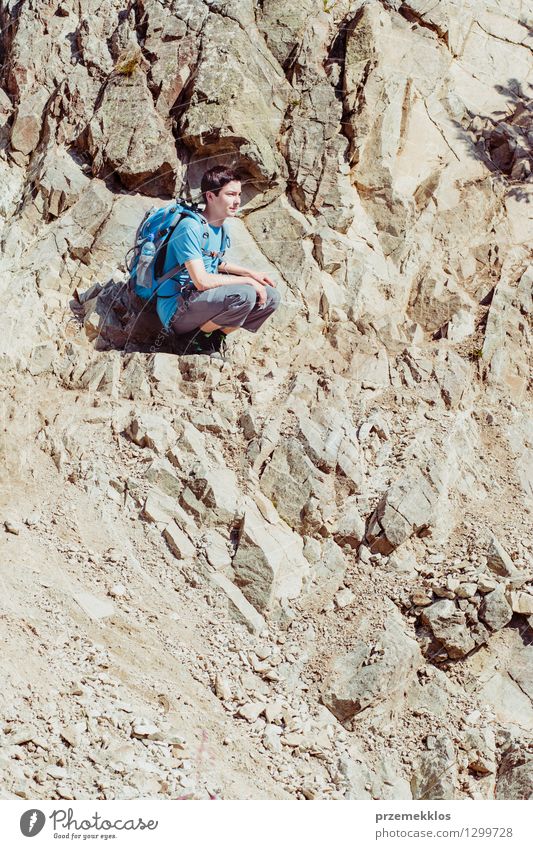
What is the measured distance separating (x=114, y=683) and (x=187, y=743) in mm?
656

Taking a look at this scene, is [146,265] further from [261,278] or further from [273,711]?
[273,711]

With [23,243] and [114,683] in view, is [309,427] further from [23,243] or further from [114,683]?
[23,243]

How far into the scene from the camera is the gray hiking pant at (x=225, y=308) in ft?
24.8

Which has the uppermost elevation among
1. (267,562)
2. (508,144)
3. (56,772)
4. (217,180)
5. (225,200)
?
(508,144)

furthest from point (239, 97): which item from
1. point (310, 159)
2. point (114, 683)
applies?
point (114, 683)

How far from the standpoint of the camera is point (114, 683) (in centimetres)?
598

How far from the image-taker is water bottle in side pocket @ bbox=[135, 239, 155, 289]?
7652 millimetres

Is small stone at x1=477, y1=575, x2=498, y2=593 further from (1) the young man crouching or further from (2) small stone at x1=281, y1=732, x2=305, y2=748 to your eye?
(1) the young man crouching

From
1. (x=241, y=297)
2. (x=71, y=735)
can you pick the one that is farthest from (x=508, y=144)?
(x=71, y=735)

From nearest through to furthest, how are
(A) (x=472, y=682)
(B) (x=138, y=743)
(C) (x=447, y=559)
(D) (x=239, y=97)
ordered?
(B) (x=138, y=743), (A) (x=472, y=682), (C) (x=447, y=559), (D) (x=239, y=97)

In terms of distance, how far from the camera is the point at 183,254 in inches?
292

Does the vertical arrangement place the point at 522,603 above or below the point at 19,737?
above
